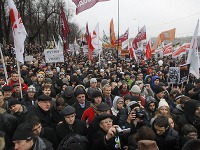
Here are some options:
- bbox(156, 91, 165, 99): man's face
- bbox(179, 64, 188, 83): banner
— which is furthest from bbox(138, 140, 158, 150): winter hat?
bbox(179, 64, 188, 83): banner

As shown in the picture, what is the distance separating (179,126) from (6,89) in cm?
370

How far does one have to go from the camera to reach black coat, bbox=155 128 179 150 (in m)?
3.43

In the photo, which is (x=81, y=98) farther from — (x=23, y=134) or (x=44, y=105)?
(x=23, y=134)

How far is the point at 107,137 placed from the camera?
9.91 feet

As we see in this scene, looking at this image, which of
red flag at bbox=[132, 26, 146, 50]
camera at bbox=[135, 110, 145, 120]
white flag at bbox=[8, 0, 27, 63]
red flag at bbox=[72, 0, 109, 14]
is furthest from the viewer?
red flag at bbox=[132, 26, 146, 50]

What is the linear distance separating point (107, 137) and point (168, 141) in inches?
36.0

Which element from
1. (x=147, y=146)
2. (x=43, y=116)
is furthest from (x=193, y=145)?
(x=43, y=116)

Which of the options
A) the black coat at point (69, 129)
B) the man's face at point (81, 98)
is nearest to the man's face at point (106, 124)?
the black coat at point (69, 129)

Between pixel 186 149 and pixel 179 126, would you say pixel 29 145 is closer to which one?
pixel 186 149

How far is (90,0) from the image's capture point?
9.42 meters

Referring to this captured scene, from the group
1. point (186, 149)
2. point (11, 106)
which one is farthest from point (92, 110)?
point (186, 149)

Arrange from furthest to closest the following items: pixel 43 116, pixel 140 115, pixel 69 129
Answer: pixel 43 116, pixel 69 129, pixel 140 115

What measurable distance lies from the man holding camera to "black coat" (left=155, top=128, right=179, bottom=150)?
18.2 inches

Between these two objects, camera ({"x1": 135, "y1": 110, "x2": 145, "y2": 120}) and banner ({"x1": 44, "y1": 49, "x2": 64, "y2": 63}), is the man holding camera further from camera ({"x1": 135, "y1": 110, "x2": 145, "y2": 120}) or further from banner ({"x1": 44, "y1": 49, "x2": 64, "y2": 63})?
banner ({"x1": 44, "y1": 49, "x2": 64, "y2": 63})
